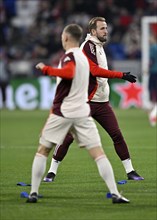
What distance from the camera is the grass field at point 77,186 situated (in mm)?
8797

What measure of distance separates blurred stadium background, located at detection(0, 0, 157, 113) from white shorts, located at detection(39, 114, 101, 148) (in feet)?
63.9

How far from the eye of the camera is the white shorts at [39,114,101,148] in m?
9.26

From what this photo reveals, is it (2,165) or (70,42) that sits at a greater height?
(70,42)

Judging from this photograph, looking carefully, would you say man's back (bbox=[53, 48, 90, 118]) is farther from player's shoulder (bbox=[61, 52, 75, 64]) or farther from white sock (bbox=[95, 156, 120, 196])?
white sock (bbox=[95, 156, 120, 196])

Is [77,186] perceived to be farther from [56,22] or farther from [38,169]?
[56,22]

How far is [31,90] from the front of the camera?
29406 millimetres

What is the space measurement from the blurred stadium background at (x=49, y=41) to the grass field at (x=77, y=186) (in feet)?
29.9

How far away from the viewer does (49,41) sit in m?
31.9

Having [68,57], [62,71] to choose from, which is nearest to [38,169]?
[62,71]

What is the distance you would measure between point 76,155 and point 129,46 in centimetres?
1609

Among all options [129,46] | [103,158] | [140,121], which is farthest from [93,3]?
[103,158]

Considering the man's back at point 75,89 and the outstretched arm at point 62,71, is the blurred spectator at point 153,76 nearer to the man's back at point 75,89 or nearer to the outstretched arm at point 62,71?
the man's back at point 75,89

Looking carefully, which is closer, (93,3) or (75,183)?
(75,183)

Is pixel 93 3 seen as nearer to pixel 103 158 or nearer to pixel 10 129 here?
pixel 10 129
